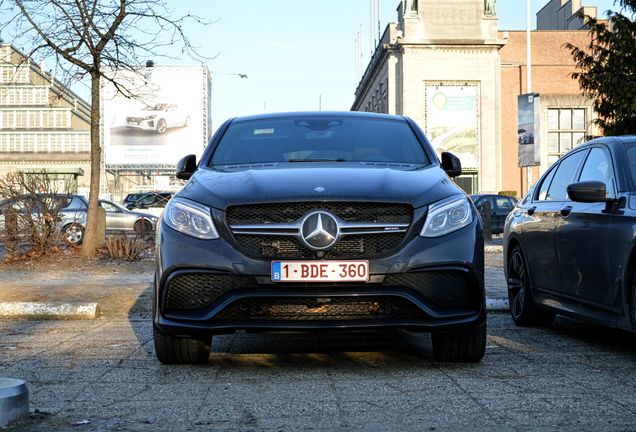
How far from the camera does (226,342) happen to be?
700 cm

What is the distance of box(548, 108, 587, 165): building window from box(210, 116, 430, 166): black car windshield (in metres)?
55.7

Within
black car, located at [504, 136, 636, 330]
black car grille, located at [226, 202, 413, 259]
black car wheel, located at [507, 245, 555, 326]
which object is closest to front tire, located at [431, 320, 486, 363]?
black car grille, located at [226, 202, 413, 259]

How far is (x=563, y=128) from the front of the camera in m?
61.3

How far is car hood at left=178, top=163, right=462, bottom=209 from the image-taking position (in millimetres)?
5473

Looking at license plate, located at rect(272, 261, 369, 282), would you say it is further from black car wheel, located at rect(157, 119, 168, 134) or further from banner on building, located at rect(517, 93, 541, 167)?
black car wheel, located at rect(157, 119, 168, 134)

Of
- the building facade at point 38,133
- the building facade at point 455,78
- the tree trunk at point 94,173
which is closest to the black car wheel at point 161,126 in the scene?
Answer: the building facade at point 455,78

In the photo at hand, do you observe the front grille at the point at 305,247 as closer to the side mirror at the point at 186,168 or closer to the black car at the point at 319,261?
the black car at the point at 319,261


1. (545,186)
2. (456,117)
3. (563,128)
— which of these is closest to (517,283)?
(545,186)

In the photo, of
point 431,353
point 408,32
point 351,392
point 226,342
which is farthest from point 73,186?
point 408,32

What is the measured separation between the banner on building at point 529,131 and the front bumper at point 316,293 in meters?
24.4

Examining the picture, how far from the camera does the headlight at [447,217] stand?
5457 millimetres

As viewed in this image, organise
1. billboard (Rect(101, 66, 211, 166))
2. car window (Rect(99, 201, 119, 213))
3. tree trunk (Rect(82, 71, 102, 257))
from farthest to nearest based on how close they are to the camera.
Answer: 1. billboard (Rect(101, 66, 211, 166))
2. car window (Rect(99, 201, 119, 213))
3. tree trunk (Rect(82, 71, 102, 257))

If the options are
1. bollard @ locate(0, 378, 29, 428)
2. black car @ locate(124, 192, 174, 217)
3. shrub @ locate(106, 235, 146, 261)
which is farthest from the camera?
black car @ locate(124, 192, 174, 217)

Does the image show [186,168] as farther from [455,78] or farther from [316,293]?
[455,78]
